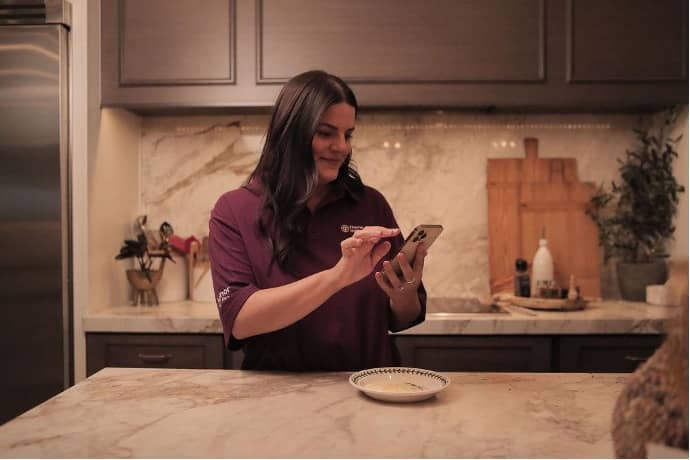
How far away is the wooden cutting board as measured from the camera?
102 inches

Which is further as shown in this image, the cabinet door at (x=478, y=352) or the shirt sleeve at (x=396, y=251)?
the cabinet door at (x=478, y=352)

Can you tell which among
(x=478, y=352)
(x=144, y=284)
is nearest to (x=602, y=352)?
(x=478, y=352)

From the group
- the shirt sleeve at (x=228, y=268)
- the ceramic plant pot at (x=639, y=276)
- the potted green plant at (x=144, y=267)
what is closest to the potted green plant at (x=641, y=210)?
the ceramic plant pot at (x=639, y=276)

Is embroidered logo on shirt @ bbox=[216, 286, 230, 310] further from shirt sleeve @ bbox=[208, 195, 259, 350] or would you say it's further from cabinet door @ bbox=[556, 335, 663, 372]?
cabinet door @ bbox=[556, 335, 663, 372]

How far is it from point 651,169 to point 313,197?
180 cm

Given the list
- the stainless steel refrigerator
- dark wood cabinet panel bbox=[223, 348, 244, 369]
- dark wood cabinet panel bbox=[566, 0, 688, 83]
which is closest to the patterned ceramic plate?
dark wood cabinet panel bbox=[223, 348, 244, 369]

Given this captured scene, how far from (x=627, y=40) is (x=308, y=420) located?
212 cm

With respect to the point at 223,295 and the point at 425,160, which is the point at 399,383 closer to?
the point at 223,295

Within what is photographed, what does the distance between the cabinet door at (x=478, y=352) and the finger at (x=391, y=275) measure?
82 centimetres

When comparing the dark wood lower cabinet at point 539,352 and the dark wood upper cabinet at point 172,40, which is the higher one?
the dark wood upper cabinet at point 172,40

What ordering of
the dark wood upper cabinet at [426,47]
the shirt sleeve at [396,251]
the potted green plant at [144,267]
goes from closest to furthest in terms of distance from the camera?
the shirt sleeve at [396,251] < the dark wood upper cabinet at [426,47] < the potted green plant at [144,267]

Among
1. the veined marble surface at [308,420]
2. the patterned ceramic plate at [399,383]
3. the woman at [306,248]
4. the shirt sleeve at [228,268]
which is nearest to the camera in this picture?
the veined marble surface at [308,420]

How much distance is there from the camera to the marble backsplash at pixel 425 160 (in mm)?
2686

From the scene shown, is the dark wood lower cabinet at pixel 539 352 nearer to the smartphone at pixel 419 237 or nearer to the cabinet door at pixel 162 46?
the smartphone at pixel 419 237
